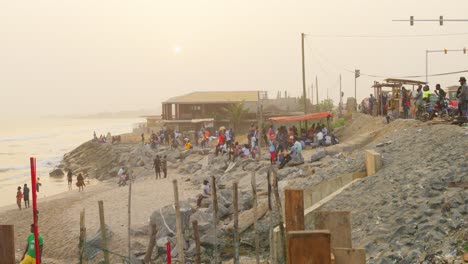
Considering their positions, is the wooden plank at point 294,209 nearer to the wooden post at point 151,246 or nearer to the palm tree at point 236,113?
the wooden post at point 151,246

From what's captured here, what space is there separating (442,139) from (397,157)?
1.53 metres

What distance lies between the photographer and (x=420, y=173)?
11922 millimetres

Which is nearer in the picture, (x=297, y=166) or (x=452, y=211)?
(x=452, y=211)

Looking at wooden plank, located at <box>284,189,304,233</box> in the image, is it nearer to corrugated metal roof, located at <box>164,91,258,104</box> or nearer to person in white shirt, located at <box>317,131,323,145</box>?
person in white shirt, located at <box>317,131,323,145</box>

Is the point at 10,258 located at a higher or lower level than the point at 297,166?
higher

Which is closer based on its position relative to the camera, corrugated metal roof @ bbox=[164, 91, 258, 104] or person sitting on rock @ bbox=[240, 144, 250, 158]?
person sitting on rock @ bbox=[240, 144, 250, 158]

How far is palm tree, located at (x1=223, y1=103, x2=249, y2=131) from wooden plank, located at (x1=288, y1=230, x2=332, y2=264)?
4131 centimetres

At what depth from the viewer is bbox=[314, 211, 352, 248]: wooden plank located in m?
4.38

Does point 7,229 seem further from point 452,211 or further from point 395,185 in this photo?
point 395,185

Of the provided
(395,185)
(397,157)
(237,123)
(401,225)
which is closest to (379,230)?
(401,225)

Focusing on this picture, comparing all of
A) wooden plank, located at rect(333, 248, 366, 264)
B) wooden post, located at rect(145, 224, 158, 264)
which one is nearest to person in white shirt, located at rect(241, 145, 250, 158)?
wooden post, located at rect(145, 224, 158, 264)

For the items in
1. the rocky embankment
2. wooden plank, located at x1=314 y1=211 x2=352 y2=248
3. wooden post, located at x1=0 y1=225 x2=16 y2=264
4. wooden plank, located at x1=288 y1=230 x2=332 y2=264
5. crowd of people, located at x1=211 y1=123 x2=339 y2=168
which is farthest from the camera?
crowd of people, located at x1=211 y1=123 x2=339 y2=168

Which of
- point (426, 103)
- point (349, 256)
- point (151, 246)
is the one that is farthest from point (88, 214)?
point (349, 256)

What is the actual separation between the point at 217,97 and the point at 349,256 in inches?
1868
